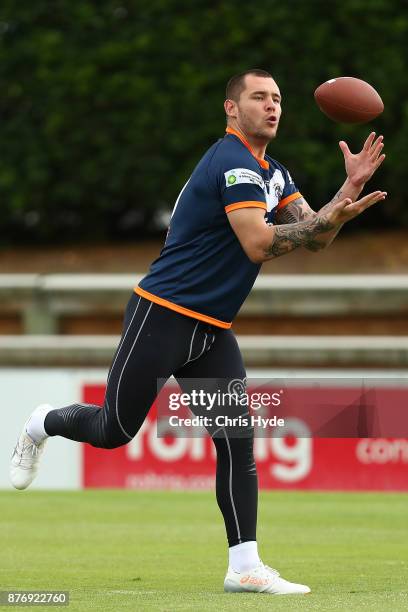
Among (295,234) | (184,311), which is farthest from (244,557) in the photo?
(295,234)

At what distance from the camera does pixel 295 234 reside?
20.9 feet

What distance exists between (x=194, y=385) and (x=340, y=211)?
3.42 feet

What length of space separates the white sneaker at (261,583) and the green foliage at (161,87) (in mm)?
8395

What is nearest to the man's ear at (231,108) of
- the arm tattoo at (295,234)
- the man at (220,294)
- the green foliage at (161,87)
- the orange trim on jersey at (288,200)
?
the man at (220,294)

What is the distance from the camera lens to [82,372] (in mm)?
12227

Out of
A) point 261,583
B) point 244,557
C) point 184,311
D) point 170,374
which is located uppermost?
point 184,311

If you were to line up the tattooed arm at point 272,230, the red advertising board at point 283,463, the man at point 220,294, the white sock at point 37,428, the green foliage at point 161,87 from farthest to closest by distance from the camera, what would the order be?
the green foliage at point 161,87, the red advertising board at point 283,463, the white sock at point 37,428, the man at point 220,294, the tattooed arm at point 272,230

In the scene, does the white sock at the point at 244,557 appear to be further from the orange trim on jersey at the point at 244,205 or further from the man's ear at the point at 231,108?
the man's ear at the point at 231,108

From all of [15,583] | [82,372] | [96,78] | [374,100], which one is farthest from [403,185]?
[15,583]

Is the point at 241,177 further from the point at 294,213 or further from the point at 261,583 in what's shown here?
the point at 261,583

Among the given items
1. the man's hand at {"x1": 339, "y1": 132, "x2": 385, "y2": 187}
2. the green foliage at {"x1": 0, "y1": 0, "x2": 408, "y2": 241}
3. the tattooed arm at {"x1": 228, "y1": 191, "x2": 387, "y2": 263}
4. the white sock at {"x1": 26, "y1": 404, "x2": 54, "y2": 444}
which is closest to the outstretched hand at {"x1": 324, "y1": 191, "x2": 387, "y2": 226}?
the tattooed arm at {"x1": 228, "y1": 191, "x2": 387, "y2": 263}

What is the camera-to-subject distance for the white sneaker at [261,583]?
21.1 feet

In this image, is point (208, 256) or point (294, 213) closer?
point (208, 256)

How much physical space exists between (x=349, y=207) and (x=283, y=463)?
19.6 ft
